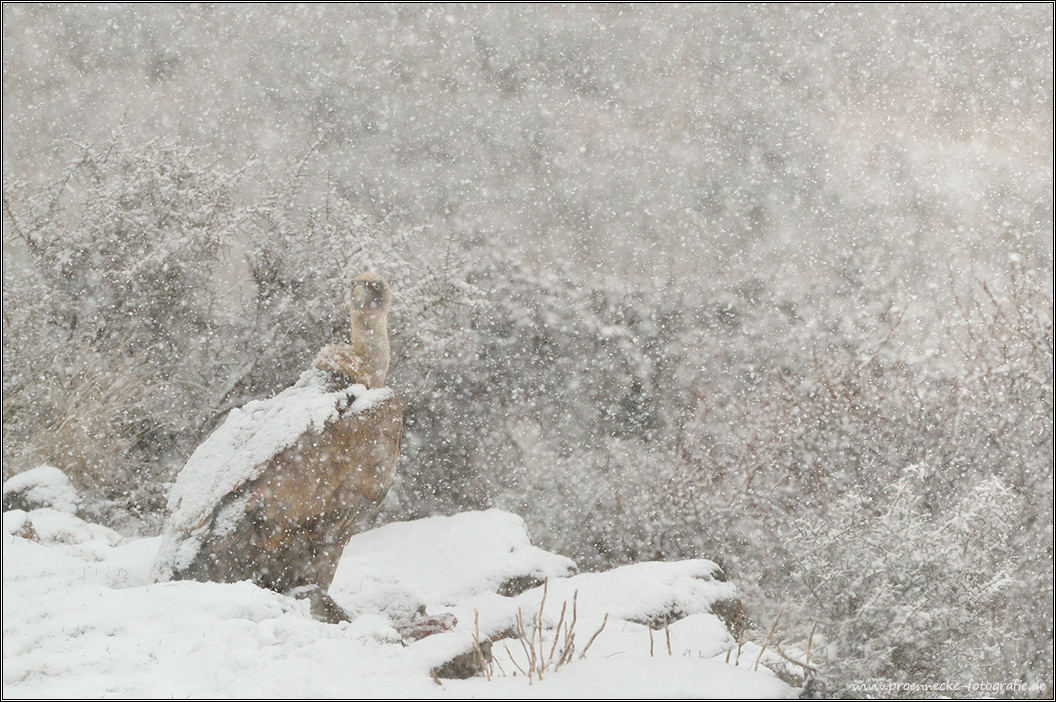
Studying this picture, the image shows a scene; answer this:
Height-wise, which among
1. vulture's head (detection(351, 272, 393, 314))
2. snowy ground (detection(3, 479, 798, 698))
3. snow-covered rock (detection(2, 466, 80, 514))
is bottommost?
snowy ground (detection(3, 479, 798, 698))

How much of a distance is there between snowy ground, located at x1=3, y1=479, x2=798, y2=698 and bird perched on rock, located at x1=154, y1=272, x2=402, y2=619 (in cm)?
45

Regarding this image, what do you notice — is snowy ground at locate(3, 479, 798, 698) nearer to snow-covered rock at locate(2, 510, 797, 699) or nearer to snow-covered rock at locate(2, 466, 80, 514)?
snow-covered rock at locate(2, 510, 797, 699)

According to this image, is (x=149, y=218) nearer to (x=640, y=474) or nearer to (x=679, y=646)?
(x=640, y=474)

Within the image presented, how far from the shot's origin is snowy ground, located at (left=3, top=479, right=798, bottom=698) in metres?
3.79

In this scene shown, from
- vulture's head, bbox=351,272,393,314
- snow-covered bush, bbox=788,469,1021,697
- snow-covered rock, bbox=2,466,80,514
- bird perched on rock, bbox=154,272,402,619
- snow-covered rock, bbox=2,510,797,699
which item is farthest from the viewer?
snow-covered rock, bbox=2,466,80,514

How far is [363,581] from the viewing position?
7.18 metres

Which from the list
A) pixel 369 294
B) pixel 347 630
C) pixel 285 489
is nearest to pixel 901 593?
pixel 347 630

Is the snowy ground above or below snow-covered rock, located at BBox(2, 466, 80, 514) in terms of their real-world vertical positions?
below

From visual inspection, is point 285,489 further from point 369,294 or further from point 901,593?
point 901,593

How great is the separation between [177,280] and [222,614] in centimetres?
786

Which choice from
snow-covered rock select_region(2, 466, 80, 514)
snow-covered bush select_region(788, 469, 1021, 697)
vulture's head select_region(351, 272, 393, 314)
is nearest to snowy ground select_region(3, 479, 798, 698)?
snow-covered bush select_region(788, 469, 1021, 697)

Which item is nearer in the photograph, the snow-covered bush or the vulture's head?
the snow-covered bush

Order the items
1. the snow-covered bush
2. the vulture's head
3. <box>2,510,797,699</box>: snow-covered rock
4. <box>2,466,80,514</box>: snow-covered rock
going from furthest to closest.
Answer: <box>2,466,80,514</box>: snow-covered rock
the vulture's head
<box>2,510,797,699</box>: snow-covered rock
the snow-covered bush

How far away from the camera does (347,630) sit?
4887 millimetres
